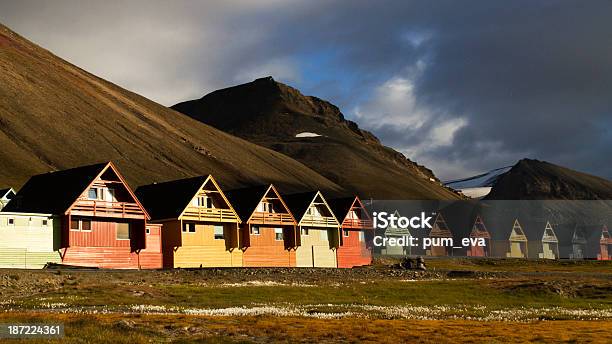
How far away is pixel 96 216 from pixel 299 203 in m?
33.9

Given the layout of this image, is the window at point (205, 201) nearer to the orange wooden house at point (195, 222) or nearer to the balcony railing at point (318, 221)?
the orange wooden house at point (195, 222)

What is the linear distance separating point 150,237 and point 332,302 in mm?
34021

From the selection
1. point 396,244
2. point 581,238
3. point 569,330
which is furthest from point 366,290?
point 581,238

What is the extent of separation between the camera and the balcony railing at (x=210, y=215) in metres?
81.6

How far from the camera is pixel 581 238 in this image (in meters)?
193

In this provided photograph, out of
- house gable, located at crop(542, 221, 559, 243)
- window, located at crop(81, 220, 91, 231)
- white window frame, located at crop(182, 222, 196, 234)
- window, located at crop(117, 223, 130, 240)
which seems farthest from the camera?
house gable, located at crop(542, 221, 559, 243)

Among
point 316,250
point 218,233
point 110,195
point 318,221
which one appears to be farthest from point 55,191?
point 316,250

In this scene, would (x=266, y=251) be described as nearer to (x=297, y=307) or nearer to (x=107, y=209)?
(x=107, y=209)

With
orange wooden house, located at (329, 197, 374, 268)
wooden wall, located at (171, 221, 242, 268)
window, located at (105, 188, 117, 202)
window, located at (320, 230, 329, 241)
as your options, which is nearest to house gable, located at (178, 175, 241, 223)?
wooden wall, located at (171, 221, 242, 268)

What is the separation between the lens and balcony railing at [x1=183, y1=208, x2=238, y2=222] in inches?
3214

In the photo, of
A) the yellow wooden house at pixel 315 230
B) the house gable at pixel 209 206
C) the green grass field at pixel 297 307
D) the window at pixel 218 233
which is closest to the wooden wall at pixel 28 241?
the green grass field at pixel 297 307

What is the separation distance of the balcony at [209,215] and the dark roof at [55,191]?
37.2ft

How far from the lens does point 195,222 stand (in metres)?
83.2

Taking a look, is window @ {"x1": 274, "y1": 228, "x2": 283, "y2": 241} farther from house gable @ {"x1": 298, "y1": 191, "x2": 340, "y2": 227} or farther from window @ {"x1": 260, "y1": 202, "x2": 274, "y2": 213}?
house gable @ {"x1": 298, "y1": 191, "x2": 340, "y2": 227}
